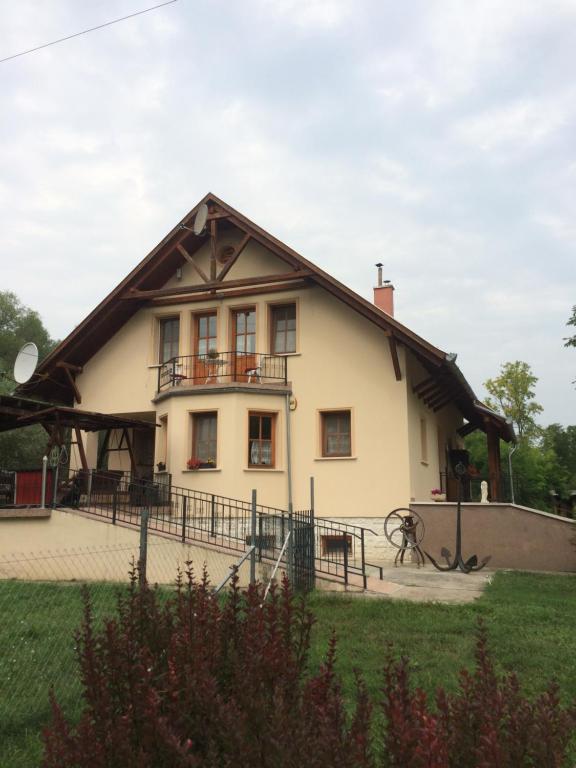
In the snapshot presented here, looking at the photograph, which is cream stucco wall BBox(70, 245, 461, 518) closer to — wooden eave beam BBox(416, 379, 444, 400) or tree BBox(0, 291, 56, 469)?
wooden eave beam BBox(416, 379, 444, 400)

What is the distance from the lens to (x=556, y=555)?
14922mm

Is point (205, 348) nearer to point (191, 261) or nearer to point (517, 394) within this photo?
point (191, 261)

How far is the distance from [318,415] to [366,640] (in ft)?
34.6

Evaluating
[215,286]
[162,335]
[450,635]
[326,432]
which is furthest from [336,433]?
[450,635]

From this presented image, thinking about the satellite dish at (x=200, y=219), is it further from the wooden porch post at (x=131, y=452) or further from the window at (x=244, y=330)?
the wooden porch post at (x=131, y=452)

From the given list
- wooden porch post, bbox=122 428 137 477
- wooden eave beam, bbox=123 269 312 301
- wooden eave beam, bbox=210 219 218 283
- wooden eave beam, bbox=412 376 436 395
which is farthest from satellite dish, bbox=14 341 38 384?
wooden eave beam, bbox=412 376 436 395

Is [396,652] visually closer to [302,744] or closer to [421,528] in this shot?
[302,744]

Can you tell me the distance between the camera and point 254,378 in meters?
18.3

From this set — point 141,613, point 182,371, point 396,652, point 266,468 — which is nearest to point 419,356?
point 266,468

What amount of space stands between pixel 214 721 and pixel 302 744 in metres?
0.50

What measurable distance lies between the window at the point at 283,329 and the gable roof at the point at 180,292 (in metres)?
1.15

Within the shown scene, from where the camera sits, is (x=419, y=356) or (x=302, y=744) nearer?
(x=302, y=744)

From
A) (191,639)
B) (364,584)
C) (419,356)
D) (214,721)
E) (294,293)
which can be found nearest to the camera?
(214,721)

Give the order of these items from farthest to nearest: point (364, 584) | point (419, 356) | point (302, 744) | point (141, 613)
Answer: point (419, 356) → point (364, 584) → point (141, 613) → point (302, 744)
